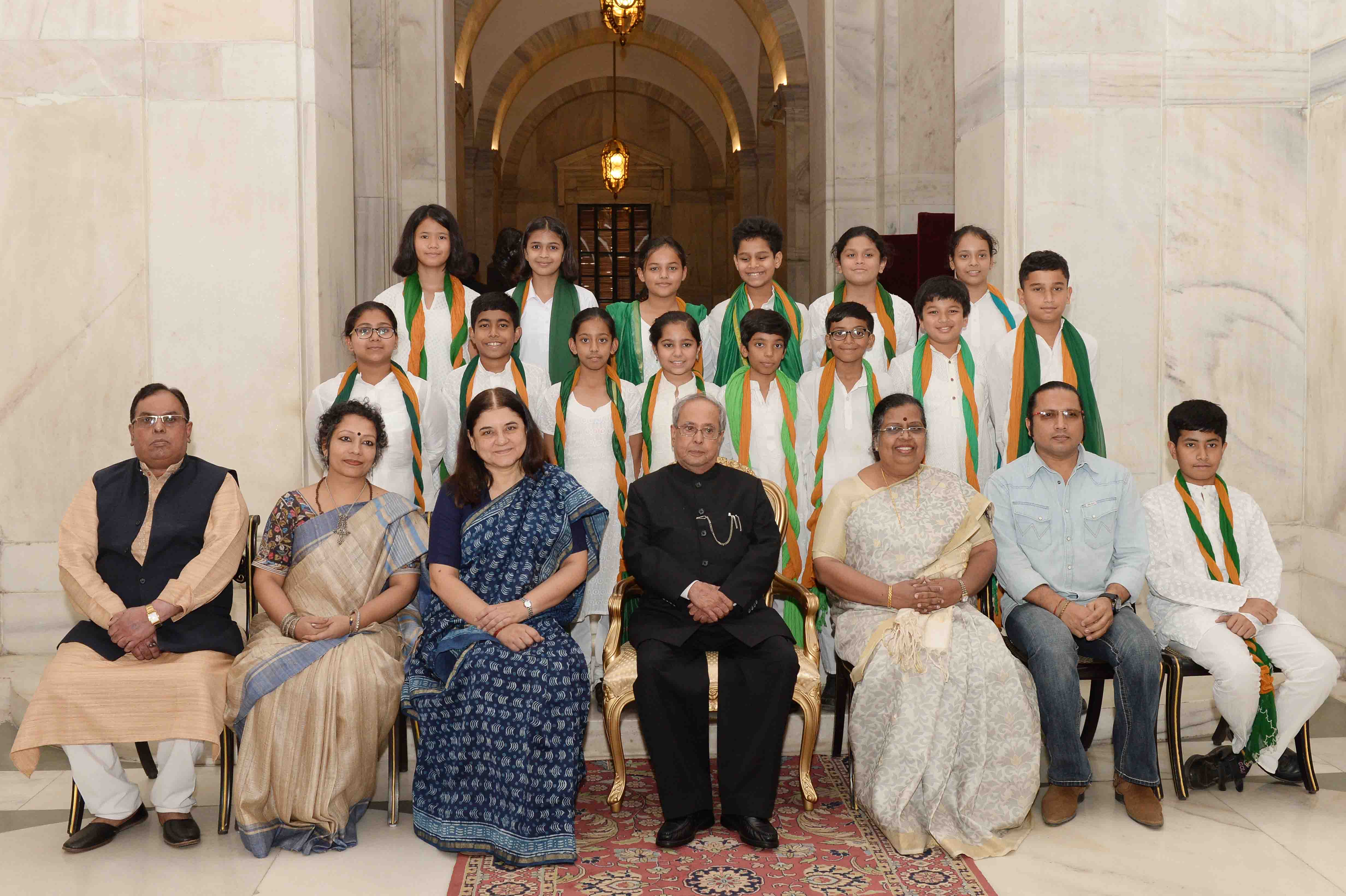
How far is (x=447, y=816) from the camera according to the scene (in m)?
3.70

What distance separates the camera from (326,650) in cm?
382

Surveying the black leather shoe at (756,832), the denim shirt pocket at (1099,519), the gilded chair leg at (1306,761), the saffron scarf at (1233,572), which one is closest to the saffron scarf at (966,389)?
the denim shirt pocket at (1099,519)

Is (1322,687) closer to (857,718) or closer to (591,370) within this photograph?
(857,718)

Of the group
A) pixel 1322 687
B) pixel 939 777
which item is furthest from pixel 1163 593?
pixel 939 777

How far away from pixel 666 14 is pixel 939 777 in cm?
1591

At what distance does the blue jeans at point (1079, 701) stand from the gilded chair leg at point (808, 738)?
73 centimetres

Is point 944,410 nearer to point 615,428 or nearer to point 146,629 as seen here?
point 615,428

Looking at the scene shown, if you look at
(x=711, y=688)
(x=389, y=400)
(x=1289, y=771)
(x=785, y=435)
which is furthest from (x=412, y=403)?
(x=1289, y=771)

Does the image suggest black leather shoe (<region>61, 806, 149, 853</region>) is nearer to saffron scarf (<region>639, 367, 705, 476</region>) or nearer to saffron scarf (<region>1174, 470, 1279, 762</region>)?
saffron scarf (<region>639, 367, 705, 476</region>)

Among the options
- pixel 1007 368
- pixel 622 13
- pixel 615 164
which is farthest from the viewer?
pixel 615 164

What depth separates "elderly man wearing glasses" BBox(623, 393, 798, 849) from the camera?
148 inches

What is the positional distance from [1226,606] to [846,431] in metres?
1.52

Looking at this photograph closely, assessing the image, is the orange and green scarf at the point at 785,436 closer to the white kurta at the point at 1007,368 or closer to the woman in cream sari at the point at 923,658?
the woman in cream sari at the point at 923,658

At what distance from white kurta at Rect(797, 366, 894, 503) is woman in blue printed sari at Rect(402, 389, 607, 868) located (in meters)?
1.10
